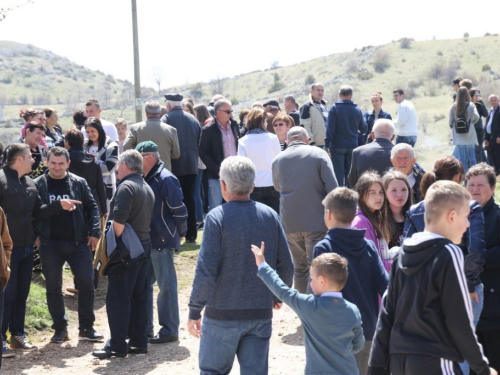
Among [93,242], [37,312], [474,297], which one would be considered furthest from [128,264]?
[474,297]

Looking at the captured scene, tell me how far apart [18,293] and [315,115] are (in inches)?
288

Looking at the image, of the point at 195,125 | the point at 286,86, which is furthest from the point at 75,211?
the point at 286,86

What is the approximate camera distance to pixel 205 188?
572 inches

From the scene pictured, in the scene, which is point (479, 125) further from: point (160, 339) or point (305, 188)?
point (160, 339)

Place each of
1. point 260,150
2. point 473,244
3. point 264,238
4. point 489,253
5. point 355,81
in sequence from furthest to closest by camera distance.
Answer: point 355,81
point 260,150
point 489,253
point 473,244
point 264,238

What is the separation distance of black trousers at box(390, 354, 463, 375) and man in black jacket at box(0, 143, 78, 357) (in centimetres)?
503

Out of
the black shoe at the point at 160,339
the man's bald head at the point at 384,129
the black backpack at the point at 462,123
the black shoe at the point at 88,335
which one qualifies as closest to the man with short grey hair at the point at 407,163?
the man's bald head at the point at 384,129

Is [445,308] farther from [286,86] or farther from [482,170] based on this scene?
[286,86]

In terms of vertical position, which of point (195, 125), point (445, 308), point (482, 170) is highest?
point (195, 125)

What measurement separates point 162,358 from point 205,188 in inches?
253

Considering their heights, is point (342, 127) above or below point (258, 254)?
above

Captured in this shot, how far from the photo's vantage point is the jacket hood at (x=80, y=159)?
9.47 meters

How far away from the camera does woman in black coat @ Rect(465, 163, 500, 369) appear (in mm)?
6098

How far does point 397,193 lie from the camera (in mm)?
7000
